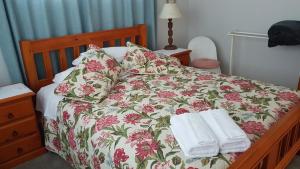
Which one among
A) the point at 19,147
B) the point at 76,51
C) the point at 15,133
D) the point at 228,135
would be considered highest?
the point at 76,51

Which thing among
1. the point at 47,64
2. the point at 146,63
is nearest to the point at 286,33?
the point at 146,63

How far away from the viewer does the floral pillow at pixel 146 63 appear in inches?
91.7

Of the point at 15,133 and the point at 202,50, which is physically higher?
the point at 202,50

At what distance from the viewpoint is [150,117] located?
1.56 meters

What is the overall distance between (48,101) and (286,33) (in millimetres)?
2269

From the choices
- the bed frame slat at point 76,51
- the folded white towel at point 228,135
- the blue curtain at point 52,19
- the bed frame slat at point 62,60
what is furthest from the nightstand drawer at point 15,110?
the folded white towel at point 228,135

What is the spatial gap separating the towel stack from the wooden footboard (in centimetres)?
8

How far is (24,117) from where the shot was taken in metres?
1.95

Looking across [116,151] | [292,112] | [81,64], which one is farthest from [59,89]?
[292,112]

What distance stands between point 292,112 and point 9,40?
81.5 inches

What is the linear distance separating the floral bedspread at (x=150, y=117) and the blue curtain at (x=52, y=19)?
2.16 ft

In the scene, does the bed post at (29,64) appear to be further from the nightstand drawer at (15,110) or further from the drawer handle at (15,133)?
the drawer handle at (15,133)

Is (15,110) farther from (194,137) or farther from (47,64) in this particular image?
(194,137)

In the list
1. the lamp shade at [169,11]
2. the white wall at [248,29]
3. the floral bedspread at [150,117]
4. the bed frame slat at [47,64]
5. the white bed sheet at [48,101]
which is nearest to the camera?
the floral bedspread at [150,117]
